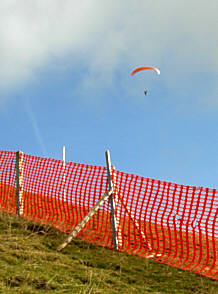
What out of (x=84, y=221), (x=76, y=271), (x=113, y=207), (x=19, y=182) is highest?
(x=19, y=182)

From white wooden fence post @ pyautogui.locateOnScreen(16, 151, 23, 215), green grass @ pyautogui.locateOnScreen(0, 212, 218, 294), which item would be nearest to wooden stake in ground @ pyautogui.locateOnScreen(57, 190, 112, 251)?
green grass @ pyautogui.locateOnScreen(0, 212, 218, 294)

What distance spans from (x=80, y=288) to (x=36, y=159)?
19.3ft

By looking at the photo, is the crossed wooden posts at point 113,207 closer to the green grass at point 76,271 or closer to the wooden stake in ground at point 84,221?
the wooden stake in ground at point 84,221

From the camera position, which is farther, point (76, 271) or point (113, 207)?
point (113, 207)

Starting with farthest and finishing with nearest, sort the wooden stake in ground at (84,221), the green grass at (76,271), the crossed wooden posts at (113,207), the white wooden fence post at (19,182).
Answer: the white wooden fence post at (19,182)
the crossed wooden posts at (113,207)
the wooden stake in ground at (84,221)
the green grass at (76,271)

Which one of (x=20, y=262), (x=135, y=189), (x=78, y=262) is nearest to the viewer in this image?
(x=20, y=262)

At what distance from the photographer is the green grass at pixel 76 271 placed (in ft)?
15.9

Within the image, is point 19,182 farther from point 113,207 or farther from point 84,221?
point 113,207

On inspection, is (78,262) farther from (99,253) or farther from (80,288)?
(80,288)

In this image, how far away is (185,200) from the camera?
24.1ft

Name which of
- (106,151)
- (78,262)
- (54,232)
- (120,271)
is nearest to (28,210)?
(54,232)

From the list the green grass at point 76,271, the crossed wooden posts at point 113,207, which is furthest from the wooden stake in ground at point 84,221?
the green grass at point 76,271

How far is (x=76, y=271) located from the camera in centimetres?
570

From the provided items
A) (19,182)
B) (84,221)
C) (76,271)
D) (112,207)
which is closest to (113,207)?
(112,207)
